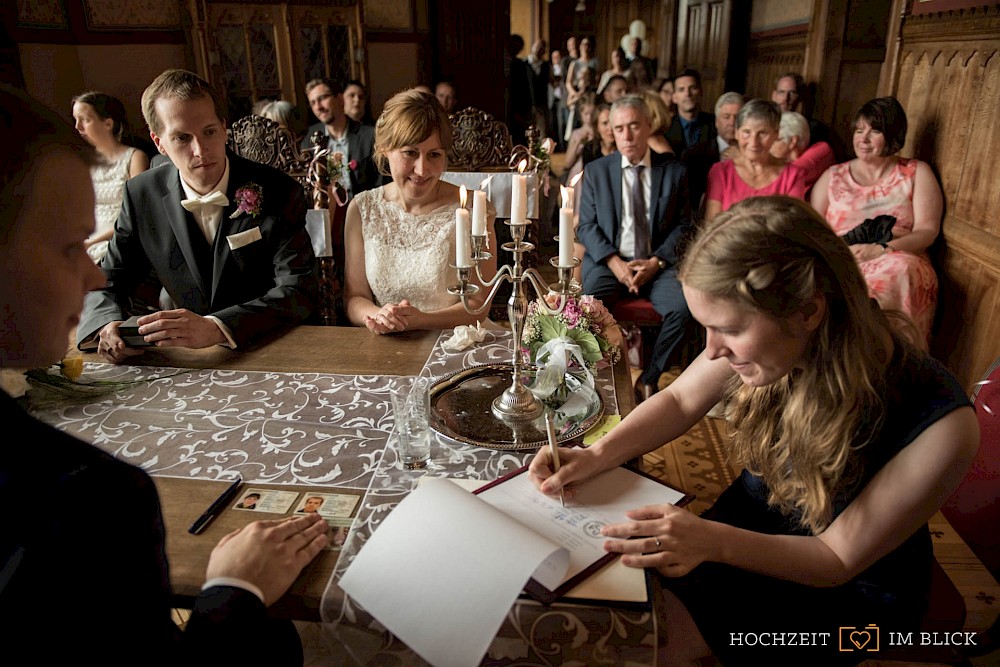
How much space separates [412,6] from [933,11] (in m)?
5.42

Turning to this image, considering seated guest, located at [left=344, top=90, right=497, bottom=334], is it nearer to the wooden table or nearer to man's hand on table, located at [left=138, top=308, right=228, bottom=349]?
the wooden table

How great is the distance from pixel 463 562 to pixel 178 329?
1.24 metres

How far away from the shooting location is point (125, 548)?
759mm

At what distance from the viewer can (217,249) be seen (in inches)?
86.6

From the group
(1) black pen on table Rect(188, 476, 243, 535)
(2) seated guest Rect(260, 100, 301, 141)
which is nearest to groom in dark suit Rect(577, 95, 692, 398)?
(1) black pen on table Rect(188, 476, 243, 535)

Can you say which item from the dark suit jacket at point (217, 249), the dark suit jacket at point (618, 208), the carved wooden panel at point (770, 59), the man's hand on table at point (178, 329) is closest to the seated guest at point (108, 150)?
the dark suit jacket at point (217, 249)

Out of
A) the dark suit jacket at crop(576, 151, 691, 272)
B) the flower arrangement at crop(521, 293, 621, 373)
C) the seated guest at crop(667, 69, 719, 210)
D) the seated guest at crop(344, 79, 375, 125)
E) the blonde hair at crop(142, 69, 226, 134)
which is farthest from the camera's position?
the seated guest at crop(344, 79, 375, 125)

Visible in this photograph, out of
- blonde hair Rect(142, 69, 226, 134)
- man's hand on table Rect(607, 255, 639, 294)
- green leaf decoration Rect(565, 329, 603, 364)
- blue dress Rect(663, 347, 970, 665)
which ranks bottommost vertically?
blue dress Rect(663, 347, 970, 665)

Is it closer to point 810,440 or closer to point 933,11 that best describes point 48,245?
point 810,440

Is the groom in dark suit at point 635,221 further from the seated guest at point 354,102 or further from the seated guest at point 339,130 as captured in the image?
the seated guest at point 354,102

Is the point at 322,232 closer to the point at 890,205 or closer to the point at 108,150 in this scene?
the point at 108,150

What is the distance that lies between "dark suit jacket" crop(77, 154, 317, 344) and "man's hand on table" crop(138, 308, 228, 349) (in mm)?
298

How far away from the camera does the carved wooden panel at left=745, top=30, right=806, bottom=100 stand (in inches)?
206

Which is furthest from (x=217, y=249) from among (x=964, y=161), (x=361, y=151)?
(x=964, y=161)
